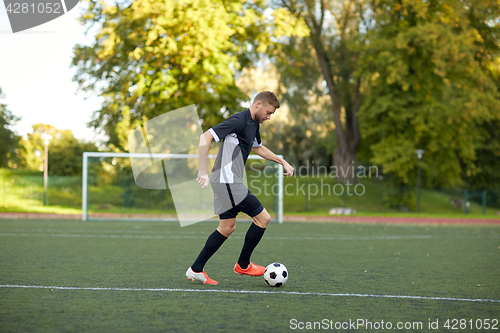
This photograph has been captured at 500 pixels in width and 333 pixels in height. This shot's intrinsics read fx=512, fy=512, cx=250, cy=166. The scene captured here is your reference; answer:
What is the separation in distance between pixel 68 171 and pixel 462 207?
23.9 meters

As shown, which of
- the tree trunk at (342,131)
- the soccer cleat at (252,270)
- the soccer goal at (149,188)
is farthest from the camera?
the tree trunk at (342,131)

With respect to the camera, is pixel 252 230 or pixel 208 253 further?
pixel 252 230

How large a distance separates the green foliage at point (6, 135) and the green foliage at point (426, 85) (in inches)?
978

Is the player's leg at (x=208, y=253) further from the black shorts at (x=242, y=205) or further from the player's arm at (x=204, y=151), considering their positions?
the player's arm at (x=204, y=151)

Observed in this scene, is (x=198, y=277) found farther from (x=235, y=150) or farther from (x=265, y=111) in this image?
(x=265, y=111)

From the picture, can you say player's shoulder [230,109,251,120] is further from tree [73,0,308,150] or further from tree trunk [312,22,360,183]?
tree trunk [312,22,360,183]

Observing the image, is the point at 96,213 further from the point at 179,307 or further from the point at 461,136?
the point at 461,136

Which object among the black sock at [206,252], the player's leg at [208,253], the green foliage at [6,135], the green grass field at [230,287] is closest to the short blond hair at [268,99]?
the player's leg at [208,253]

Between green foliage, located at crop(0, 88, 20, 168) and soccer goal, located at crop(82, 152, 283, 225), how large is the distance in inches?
792

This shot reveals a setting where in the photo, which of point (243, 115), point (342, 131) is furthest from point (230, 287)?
point (342, 131)

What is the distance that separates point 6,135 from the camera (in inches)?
1435

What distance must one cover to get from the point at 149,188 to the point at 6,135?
21095mm

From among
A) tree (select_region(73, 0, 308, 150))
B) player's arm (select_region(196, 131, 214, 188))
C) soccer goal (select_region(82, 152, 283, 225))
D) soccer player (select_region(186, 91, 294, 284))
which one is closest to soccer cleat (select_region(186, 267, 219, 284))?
soccer player (select_region(186, 91, 294, 284))

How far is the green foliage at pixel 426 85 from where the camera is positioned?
24.5 metres
